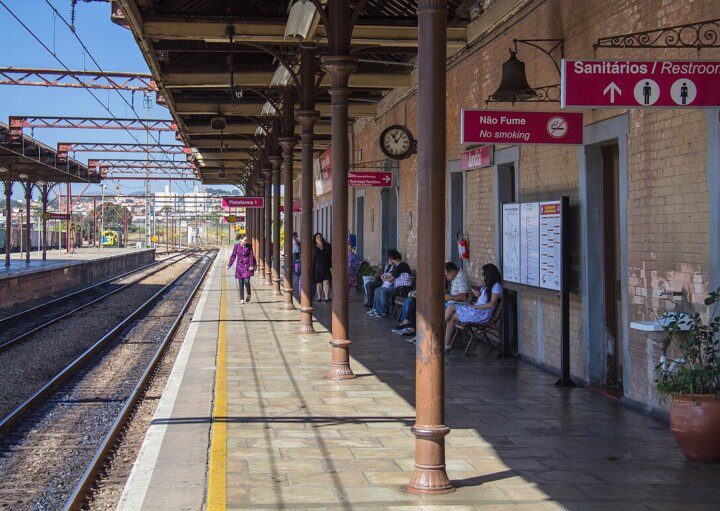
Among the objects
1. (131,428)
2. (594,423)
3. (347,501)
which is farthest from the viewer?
(131,428)

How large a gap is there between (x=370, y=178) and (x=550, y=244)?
951 centimetres

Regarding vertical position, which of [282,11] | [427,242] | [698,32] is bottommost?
[427,242]

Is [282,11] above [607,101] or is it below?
above

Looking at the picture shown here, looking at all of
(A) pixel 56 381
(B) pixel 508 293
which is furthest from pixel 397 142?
(A) pixel 56 381

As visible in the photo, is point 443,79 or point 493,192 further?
point 493,192

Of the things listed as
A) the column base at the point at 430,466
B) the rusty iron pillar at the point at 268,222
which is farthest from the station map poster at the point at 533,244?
the rusty iron pillar at the point at 268,222

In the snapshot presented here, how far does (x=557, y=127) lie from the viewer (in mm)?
8828

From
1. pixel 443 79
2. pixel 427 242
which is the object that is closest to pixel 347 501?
pixel 427 242

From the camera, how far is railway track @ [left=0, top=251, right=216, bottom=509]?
267 inches

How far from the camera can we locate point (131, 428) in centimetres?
899

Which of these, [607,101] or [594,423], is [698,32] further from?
[594,423]

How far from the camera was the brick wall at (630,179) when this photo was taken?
7.11 m

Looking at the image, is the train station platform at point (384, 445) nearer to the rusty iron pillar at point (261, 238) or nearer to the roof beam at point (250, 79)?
the roof beam at point (250, 79)

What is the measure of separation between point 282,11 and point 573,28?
548 cm
